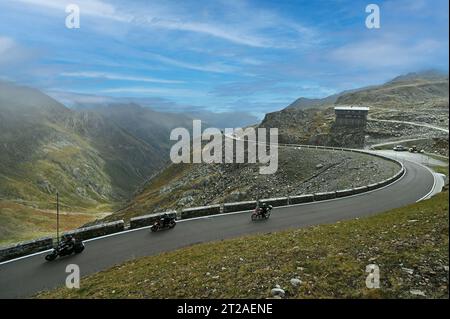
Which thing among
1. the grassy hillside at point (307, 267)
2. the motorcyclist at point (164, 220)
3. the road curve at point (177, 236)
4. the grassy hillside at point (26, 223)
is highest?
the grassy hillside at point (307, 267)

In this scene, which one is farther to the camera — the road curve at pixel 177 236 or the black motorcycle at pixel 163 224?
the black motorcycle at pixel 163 224

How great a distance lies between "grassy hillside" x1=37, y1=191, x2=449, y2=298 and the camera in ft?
34.9

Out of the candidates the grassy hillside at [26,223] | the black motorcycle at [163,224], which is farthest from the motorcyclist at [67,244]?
the grassy hillside at [26,223]

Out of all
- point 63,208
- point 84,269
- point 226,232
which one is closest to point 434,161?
point 226,232

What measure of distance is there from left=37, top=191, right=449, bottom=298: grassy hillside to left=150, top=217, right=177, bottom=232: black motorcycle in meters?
5.90

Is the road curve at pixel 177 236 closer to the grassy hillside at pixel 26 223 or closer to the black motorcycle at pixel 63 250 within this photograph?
the black motorcycle at pixel 63 250

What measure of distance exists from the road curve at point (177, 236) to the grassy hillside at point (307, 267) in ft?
6.92

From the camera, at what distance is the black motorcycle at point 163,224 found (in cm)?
2425

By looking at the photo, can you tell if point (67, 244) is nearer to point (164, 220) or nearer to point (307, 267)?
point (164, 220)

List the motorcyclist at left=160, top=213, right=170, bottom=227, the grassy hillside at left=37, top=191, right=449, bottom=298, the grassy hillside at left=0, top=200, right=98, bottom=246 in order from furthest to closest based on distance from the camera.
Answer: the grassy hillside at left=0, top=200, right=98, bottom=246, the motorcyclist at left=160, top=213, right=170, bottom=227, the grassy hillside at left=37, top=191, right=449, bottom=298

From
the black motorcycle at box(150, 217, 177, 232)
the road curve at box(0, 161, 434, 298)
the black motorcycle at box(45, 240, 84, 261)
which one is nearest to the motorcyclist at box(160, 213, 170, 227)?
the black motorcycle at box(150, 217, 177, 232)

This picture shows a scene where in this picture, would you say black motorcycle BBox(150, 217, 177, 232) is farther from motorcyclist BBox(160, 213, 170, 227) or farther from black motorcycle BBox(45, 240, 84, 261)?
black motorcycle BBox(45, 240, 84, 261)

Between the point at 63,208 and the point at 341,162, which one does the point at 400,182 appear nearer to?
the point at 341,162

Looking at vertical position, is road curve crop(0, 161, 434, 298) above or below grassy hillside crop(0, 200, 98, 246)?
above
